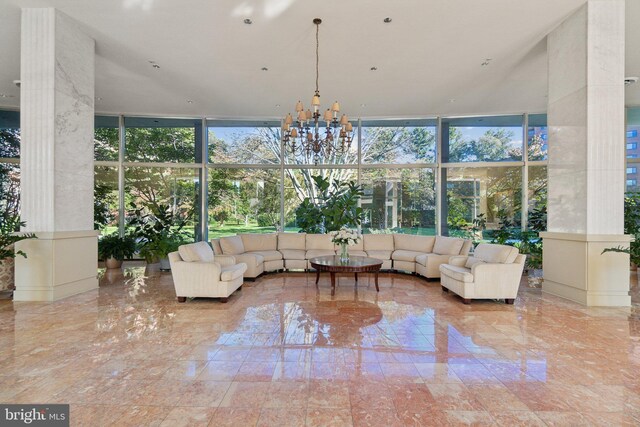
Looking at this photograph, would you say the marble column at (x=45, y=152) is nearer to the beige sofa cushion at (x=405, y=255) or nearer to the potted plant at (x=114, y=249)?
the potted plant at (x=114, y=249)

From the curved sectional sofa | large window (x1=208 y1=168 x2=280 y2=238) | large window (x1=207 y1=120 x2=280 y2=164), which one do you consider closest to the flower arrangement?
the curved sectional sofa

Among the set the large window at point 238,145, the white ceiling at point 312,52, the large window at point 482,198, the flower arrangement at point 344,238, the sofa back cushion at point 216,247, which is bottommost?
the sofa back cushion at point 216,247

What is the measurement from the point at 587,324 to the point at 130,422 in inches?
182

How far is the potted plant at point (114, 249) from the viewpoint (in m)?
7.14

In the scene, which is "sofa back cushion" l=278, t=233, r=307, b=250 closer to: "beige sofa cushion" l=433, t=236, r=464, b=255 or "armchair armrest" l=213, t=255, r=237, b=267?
"armchair armrest" l=213, t=255, r=237, b=267

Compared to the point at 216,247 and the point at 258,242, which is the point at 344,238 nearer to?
the point at 258,242

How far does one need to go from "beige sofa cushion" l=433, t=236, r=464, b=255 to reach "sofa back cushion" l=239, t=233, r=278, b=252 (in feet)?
12.0

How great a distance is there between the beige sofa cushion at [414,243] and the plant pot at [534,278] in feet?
6.42

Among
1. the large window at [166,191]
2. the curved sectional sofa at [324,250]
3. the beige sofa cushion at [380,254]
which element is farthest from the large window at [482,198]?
the large window at [166,191]

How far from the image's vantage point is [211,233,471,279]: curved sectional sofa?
20.6 ft

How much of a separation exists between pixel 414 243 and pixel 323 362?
506cm

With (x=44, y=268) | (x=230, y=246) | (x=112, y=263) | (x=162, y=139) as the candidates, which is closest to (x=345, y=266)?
(x=230, y=246)

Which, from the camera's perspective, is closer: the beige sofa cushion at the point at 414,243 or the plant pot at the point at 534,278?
the plant pot at the point at 534,278

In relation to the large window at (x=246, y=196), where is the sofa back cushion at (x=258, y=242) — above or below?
below
